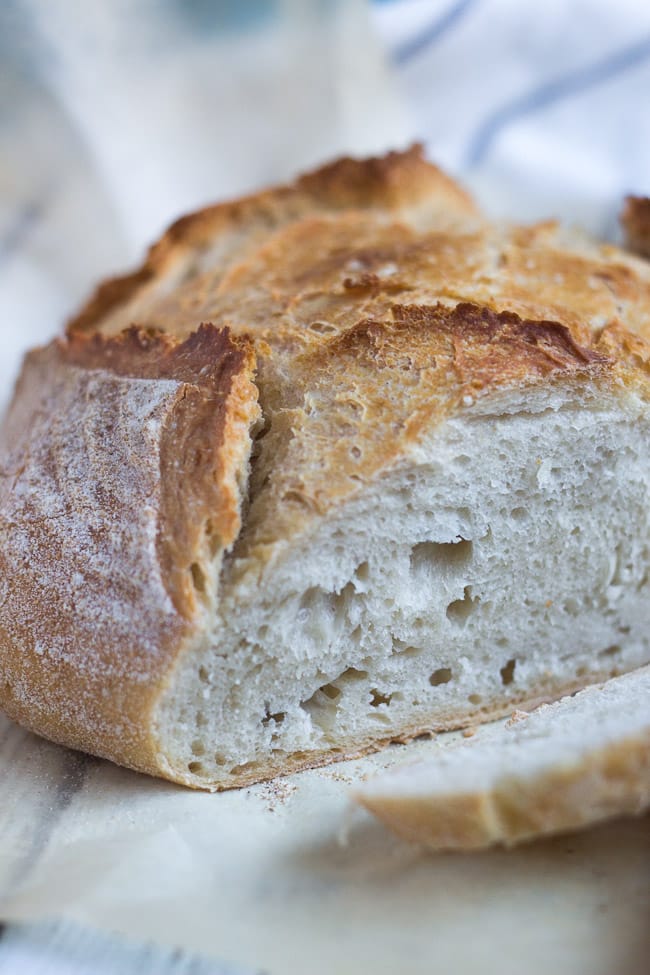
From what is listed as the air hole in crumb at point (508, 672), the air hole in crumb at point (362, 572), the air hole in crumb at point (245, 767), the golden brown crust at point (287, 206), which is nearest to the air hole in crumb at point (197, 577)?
the air hole in crumb at point (362, 572)

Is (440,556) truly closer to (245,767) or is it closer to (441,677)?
(441,677)

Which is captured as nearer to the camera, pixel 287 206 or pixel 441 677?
pixel 441 677

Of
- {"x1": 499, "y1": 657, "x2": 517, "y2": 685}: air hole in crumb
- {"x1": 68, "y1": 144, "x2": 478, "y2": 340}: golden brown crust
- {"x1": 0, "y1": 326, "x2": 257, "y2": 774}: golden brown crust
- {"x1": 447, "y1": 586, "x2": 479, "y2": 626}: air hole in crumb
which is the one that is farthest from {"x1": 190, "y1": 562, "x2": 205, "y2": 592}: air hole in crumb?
{"x1": 68, "y1": 144, "x2": 478, "y2": 340}: golden brown crust

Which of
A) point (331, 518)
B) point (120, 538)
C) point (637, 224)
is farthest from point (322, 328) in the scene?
point (637, 224)

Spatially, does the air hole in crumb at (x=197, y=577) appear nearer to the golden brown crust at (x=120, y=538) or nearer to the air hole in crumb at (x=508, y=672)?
the golden brown crust at (x=120, y=538)

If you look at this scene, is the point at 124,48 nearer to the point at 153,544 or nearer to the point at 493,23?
the point at 493,23
